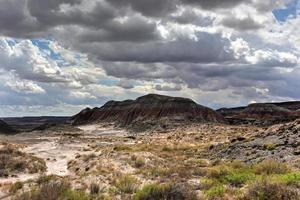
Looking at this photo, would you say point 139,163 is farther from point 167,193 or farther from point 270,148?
point 167,193

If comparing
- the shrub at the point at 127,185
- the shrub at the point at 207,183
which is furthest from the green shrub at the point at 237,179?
the shrub at the point at 127,185

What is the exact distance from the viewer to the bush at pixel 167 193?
1482 centimetres

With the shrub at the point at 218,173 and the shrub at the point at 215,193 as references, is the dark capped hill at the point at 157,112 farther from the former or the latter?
the shrub at the point at 215,193

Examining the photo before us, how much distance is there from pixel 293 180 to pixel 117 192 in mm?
6674

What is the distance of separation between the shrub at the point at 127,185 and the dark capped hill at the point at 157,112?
133 m

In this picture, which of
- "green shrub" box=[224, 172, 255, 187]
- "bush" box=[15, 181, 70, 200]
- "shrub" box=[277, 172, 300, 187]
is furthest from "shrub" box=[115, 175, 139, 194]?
"shrub" box=[277, 172, 300, 187]

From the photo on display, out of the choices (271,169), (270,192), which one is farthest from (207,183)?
(271,169)

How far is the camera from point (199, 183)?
1753 cm

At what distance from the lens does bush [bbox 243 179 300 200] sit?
45.4ft

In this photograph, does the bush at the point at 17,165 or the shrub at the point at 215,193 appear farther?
the bush at the point at 17,165

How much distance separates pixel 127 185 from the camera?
1773cm

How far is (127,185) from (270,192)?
6.05m

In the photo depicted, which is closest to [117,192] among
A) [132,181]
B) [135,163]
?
[132,181]

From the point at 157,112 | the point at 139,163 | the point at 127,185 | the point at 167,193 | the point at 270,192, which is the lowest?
the point at 139,163
